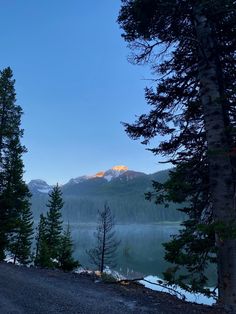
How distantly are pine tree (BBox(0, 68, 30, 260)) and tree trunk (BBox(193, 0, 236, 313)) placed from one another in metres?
25.5

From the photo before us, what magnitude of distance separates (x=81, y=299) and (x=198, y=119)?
5431 millimetres

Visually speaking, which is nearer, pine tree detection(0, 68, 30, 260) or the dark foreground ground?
the dark foreground ground

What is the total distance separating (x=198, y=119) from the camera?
9.34m

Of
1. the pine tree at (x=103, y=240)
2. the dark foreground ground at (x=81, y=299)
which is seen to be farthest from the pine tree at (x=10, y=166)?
the dark foreground ground at (x=81, y=299)

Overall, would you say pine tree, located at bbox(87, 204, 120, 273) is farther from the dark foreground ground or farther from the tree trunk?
the tree trunk

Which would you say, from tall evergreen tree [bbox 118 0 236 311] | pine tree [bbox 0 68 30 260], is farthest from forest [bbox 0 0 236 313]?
pine tree [bbox 0 68 30 260]

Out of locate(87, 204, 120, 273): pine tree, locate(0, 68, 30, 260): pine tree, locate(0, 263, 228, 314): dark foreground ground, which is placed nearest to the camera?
locate(0, 263, 228, 314): dark foreground ground

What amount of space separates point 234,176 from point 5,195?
1079 inches

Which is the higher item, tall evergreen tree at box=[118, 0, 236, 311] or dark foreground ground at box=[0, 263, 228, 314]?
tall evergreen tree at box=[118, 0, 236, 311]

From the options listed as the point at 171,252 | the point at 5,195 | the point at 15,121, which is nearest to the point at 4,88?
the point at 15,121

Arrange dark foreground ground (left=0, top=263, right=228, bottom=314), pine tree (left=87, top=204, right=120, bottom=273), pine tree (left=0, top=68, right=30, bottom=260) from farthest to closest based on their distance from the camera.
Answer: pine tree (left=87, top=204, right=120, bottom=273)
pine tree (left=0, top=68, right=30, bottom=260)
dark foreground ground (left=0, top=263, right=228, bottom=314)

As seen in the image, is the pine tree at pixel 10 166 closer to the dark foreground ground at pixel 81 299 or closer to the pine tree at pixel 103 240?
the pine tree at pixel 103 240

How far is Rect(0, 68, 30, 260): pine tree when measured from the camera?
3139 cm

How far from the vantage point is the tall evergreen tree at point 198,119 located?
22.5ft
